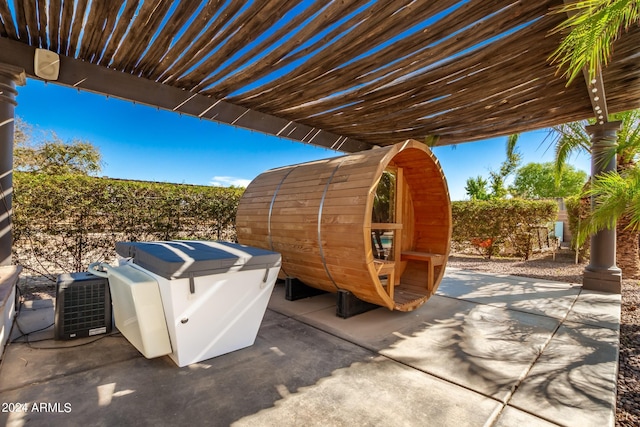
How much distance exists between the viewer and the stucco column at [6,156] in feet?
11.6

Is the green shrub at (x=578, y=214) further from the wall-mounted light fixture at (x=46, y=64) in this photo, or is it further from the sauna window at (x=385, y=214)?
the wall-mounted light fixture at (x=46, y=64)

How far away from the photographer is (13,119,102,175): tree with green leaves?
13.9 m

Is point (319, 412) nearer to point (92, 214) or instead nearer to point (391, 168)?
point (391, 168)

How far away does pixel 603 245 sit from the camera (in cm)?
564

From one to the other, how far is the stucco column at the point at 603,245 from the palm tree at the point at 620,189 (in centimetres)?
24

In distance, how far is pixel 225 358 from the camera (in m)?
2.73

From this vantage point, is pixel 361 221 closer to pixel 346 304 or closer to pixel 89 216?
pixel 346 304

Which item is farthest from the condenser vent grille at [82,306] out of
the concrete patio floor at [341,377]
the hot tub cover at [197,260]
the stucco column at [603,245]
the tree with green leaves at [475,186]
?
the tree with green leaves at [475,186]

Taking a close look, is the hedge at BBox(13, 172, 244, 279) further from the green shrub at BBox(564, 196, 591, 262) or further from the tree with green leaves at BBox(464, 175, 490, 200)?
the tree with green leaves at BBox(464, 175, 490, 200)

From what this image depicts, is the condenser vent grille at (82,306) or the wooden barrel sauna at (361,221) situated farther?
the wooden barrel sauna at (361,221)

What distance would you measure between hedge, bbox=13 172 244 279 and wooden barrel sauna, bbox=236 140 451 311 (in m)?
1.44

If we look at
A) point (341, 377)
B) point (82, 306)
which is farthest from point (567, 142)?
point (82, 306)

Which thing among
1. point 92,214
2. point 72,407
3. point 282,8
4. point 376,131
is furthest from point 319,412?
point 376,131

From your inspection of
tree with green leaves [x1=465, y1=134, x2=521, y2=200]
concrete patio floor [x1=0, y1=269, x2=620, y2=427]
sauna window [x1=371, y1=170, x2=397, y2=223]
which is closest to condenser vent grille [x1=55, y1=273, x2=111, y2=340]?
concrete patio floor [x1=0, y1=269, x2=620, y2=427]
